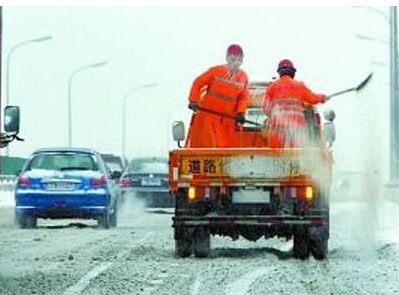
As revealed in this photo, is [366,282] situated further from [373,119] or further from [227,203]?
[373,119]

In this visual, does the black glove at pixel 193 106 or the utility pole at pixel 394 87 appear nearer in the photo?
the black glove at pixel 193 106

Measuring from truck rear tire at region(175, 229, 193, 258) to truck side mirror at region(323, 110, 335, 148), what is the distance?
235 centimetres

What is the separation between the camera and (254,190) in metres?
17.0

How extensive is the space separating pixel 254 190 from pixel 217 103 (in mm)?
1836

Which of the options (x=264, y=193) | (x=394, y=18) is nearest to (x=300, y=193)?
(x=264, y=193)

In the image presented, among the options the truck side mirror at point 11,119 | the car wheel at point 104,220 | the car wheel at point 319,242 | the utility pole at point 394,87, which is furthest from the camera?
the utility pole at point 394,87

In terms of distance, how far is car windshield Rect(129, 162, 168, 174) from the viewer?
35375 millimetres

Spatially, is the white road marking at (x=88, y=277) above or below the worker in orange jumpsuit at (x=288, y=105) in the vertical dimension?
below

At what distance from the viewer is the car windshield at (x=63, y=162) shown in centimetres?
2673

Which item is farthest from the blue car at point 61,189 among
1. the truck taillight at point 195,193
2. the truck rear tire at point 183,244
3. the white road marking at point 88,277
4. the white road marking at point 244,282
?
the white road marking at point 244,282

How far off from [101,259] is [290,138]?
2896mm

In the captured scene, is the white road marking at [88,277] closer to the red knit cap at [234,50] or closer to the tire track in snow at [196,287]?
the tire track in snow at [196,287]

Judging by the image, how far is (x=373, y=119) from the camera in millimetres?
18859

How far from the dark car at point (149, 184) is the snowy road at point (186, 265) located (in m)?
10.2
